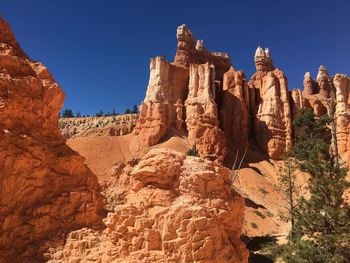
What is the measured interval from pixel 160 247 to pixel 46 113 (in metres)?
6.44

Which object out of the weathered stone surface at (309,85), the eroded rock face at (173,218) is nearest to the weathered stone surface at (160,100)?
the weathered stone surface at (309,85)

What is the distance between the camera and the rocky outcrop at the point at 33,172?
366 inches

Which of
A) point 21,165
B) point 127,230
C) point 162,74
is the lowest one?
point 127,230

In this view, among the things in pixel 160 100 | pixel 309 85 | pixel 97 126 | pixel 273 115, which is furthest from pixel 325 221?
pixel 97 126

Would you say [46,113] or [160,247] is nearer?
[160,247]

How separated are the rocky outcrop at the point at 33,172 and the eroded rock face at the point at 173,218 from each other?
1.15m

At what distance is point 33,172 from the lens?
10.0 metres

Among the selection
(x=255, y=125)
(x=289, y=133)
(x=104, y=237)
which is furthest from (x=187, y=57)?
(x=104, y=237)

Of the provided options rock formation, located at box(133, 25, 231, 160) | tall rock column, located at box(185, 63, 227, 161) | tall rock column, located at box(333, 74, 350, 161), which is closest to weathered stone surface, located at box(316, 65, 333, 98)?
tall rock column, located at box(333, 74, 350, 161)

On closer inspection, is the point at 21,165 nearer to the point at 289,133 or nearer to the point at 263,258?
the point at 263,258

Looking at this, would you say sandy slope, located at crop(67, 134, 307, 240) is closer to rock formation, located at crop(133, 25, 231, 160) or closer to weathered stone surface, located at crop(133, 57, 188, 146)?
weathered stone surface, located at crop(133, 57, 188, 146)

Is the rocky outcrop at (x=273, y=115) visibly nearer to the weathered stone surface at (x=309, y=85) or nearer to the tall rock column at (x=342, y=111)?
the tall rock column at (x=342, y=111)

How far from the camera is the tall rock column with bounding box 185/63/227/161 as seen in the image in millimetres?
45781

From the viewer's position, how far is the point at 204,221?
23.4 ft
